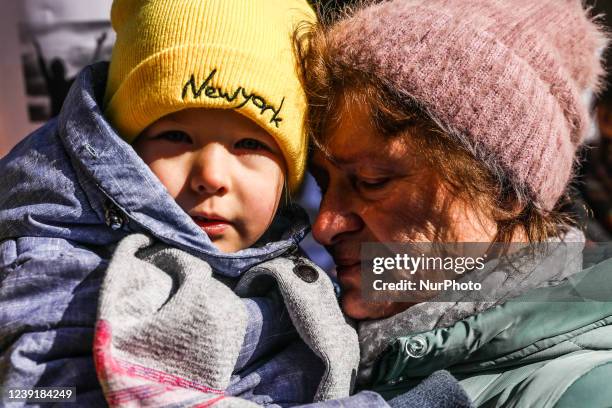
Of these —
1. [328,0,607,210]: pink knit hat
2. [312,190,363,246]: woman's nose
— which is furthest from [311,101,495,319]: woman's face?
[328,0,607,210]: pink knit hat

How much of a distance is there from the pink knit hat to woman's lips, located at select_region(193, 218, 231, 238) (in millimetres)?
446

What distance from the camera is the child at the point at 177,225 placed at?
117 cm

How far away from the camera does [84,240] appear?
1.38 meters

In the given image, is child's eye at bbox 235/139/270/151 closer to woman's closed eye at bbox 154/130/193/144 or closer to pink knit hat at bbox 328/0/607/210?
woman's closed eye at bbox 154/130/193/144

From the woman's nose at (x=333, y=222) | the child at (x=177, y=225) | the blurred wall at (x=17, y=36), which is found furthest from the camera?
the blurred wall at (x=17, y=36)

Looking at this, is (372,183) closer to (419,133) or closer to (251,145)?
(419,133)

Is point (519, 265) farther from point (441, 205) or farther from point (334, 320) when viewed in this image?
point (334, 320)

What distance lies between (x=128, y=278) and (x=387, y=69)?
0.68 meters

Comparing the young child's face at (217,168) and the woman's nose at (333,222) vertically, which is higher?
the young child's face at (217,168)

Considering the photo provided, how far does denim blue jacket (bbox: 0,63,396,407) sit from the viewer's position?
1.22 m

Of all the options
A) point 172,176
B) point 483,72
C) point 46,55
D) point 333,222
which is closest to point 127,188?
point 172,176

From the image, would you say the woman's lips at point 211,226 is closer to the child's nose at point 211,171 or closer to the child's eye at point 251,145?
the child's nose at point 211,171

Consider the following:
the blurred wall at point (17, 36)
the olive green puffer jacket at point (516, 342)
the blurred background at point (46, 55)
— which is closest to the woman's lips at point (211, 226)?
the olive green puffer jacket at point (516, 342)

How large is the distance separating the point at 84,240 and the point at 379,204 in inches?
25.0
